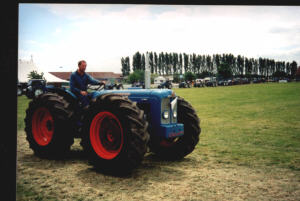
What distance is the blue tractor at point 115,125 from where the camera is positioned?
3.90 m

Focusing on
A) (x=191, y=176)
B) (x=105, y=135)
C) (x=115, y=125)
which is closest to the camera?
(x=191, y=176)

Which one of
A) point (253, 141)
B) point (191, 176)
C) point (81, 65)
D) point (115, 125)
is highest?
point (81, 65)

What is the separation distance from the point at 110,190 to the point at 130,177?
1.92 feet

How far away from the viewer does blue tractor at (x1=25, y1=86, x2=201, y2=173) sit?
12.8 ft

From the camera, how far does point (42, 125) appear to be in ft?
18.5

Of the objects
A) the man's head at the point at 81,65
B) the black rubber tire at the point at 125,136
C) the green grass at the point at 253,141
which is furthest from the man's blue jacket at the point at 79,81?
the green grass at the point at 253,141

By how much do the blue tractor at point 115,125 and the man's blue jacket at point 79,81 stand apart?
0.18m

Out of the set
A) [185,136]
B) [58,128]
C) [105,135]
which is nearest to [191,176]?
[185,136]

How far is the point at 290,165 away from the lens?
4.61 meters

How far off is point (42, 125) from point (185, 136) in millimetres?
3098

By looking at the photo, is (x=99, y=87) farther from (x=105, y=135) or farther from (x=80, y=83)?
(x=105, y=135)

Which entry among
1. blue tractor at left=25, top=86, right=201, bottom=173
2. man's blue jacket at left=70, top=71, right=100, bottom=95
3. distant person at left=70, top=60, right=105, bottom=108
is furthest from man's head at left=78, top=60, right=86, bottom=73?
blue tractor at left=25, top=86, right=201, bottom=173

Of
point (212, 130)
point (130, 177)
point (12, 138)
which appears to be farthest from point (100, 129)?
point (212, 130)

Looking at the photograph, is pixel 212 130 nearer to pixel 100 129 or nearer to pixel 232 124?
pixel 232 124
